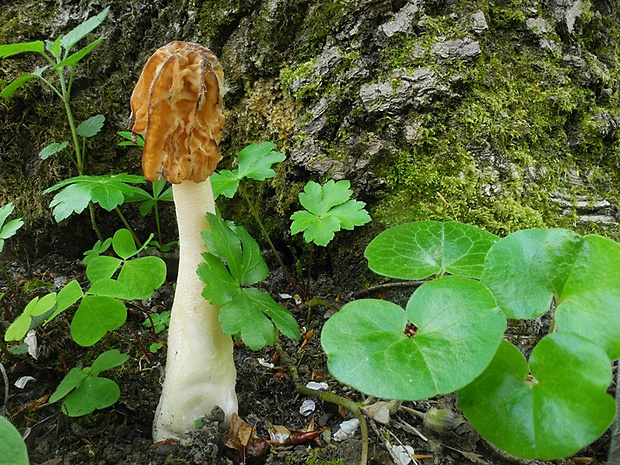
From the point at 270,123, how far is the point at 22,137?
1.19 meters

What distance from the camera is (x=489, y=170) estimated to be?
193cm

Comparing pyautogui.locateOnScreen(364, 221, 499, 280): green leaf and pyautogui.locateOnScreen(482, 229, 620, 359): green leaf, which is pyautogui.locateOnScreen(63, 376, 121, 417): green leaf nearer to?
pyautogui.locateOnScreen(364, 221, 499, 280): green leaf

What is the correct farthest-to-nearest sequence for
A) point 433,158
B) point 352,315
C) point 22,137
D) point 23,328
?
point 22,137 → point 433,158 → point 23,328 → point 352,315

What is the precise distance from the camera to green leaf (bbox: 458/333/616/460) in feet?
3.05

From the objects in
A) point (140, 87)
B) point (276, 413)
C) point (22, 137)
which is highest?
point (140, 87)

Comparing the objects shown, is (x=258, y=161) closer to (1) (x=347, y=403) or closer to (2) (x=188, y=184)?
(2) (x=188, y=184)

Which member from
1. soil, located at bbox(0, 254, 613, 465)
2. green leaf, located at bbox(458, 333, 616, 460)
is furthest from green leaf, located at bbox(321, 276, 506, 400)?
soil, located at bbox(0, 254, 613, 465)

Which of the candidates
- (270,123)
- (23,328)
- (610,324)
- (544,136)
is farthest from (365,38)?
(23,328)

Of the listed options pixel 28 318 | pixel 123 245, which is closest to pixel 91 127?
pixel 123 245

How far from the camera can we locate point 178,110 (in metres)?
1.37

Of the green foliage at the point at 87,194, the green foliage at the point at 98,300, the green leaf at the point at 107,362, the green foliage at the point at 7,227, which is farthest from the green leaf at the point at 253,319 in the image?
the green foliage at the point at 7,227

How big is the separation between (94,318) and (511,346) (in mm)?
1184

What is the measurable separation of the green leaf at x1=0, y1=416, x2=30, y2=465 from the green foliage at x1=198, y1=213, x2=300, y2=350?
0.56 meters

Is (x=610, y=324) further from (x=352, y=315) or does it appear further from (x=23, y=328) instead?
(x=23, y=328)
